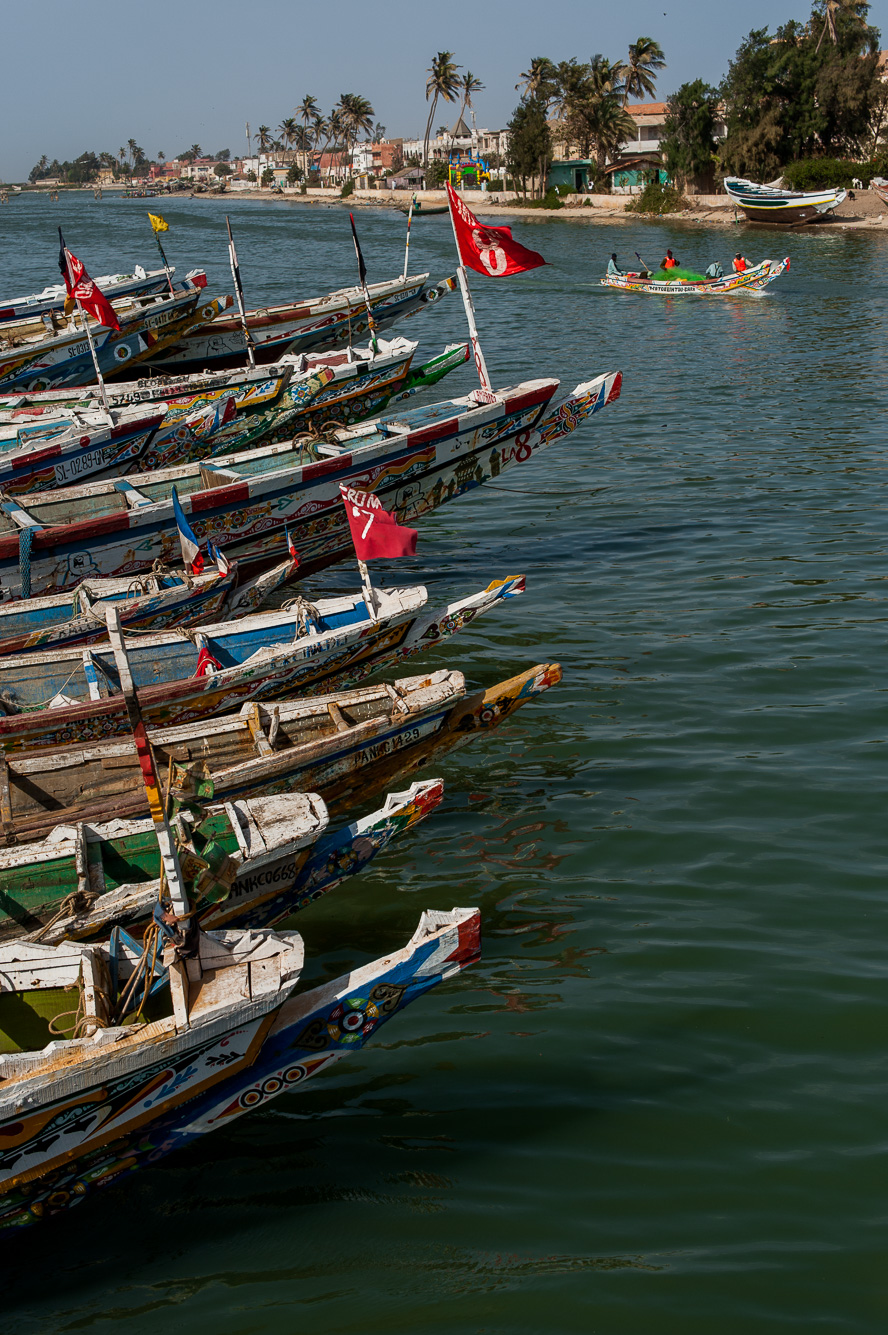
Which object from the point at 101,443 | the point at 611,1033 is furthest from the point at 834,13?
the point at 611,1033

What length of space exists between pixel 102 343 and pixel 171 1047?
18.6 meters

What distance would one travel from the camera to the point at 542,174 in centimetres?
7806

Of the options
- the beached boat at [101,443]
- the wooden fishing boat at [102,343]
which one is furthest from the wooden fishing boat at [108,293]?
the beached boat at [101,443]

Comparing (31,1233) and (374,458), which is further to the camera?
(374,458)

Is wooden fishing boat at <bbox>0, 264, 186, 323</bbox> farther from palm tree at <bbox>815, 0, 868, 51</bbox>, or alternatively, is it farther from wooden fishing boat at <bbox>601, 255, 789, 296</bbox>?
palm tree at <bbox>815, 0, 868, 51</bbox>

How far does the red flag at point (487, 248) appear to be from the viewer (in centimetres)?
1134

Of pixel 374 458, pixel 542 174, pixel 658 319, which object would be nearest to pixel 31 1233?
pixel 374 458

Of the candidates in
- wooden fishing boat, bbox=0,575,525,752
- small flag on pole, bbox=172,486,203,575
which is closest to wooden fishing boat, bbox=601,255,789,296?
small flag on pole, bbox=172,486,203,575

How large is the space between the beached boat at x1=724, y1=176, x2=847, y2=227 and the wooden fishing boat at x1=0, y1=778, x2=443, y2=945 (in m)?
55.7

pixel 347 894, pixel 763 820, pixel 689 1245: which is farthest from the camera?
pixel 763 820

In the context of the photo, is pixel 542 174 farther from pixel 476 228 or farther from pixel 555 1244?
pixel 555 1244

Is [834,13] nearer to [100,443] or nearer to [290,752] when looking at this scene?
[100,443]

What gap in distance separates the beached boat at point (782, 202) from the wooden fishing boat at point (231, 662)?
52.8m

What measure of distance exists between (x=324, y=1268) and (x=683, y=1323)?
1.61m
